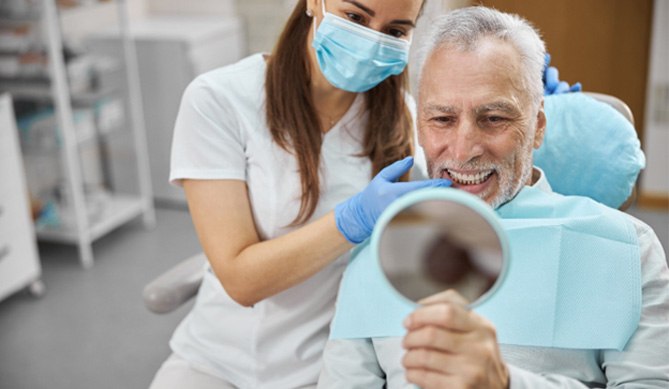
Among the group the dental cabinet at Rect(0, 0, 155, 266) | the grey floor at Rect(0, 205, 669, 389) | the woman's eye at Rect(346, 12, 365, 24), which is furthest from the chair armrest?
the dental cabinet at Rect(0, 0, 155, 266)

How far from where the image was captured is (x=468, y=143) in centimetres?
106

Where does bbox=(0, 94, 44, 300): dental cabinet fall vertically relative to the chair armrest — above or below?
below

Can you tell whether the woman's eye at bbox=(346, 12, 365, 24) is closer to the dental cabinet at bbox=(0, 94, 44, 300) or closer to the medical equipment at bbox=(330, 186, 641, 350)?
the medical equipment at bbox=(330, 186, 641, 350)

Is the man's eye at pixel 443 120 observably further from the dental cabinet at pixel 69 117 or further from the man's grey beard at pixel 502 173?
the dental cabinet at pixel 69 117

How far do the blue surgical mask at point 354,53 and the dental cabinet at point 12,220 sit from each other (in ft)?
6.30

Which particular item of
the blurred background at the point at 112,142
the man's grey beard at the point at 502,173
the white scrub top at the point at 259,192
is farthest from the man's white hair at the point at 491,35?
the blurred background at the point at 112,142

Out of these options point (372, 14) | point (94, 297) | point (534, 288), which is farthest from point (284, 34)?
point (94, 297)

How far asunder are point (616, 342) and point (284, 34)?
0.83m

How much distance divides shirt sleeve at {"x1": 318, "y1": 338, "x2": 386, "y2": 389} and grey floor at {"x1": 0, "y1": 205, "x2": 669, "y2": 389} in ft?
4.78

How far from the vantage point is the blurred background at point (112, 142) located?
2.83 m

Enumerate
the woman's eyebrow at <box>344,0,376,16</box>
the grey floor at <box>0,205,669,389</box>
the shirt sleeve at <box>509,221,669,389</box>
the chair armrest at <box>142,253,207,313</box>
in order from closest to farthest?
the shirt sleeve at <box>509,221,669,389</box>
the woman's eyebrow at <box>344,0,376,16</box>
the chair armrest at <box>142,253,207,313</box>
the grey floor at <box>0,205,669,389</box>

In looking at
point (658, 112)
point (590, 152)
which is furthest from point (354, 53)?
point (658, 112)

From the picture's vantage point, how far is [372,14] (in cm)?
130

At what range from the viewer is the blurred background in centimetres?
283
